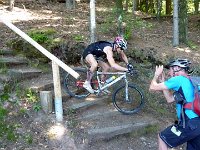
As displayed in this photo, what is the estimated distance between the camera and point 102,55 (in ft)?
23.2

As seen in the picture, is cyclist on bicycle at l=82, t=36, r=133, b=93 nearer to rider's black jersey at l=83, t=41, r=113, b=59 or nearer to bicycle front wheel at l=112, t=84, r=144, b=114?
rider's black jersey at l=83, t=41, r=113, b=59

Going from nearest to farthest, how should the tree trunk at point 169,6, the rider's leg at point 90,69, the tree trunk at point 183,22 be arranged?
the rider's leg at point 90,69 → the tree trunk at point 183,22 → the tree trunk at point 169,6

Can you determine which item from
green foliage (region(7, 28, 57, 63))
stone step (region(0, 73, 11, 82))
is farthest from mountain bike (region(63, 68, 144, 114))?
stone step (region(0, 73, 11, 82))

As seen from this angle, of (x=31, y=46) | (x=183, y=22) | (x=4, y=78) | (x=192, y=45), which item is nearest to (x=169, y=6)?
(x=183, y=22)

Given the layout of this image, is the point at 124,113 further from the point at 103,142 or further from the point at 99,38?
the point at 99,38

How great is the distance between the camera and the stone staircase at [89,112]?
6320 millimetres

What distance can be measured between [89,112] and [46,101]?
943mm

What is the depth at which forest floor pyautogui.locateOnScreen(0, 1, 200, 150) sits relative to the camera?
605 centimetres

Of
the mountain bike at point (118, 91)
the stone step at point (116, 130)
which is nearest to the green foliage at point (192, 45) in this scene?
the mountain bike at point (118, 91)

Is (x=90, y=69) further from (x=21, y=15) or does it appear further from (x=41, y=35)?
(x=21, y=15)

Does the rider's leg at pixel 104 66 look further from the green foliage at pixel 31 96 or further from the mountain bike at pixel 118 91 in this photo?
the green foliage at pixel 31 96

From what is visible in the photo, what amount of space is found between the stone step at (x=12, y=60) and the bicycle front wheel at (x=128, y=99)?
7.95 feet

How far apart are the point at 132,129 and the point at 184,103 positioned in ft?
7.34

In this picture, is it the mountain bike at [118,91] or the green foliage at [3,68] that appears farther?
the green foliage at [3,68]
